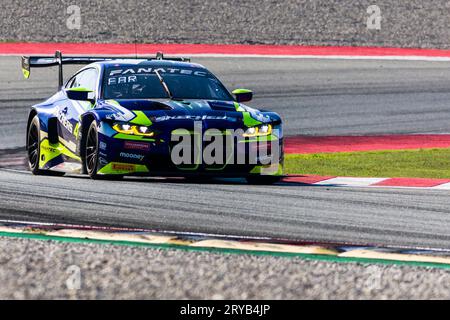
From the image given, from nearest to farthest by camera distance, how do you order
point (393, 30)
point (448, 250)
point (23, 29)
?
point (448, 250), point (23, 29), point (393, 30)

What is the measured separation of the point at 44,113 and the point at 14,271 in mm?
Result: 6251

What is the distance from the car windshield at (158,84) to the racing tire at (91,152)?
579 millimetres

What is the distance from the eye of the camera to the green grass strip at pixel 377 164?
1339cm

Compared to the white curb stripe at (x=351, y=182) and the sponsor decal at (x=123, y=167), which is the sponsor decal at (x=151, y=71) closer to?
the sponsor decal at (x=123, y=167)

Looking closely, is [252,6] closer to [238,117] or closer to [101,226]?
[238,117]

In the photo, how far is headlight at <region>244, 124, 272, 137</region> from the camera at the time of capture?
1117 cm

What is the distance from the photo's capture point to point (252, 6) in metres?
32.1

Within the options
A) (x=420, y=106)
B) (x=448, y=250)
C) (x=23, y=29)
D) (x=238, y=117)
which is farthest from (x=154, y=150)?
(x=23, y=29)

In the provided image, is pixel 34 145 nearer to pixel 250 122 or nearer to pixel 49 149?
pixel 49 149

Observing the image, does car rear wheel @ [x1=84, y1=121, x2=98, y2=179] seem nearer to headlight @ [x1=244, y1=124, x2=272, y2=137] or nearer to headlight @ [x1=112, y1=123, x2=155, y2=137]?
headlight @ [x1=112, y1=123, x2=155, y2=137]

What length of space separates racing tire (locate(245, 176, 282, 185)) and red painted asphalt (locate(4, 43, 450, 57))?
1494 cm

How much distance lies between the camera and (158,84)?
1205cm

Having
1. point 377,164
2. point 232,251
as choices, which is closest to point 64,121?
point 377,164

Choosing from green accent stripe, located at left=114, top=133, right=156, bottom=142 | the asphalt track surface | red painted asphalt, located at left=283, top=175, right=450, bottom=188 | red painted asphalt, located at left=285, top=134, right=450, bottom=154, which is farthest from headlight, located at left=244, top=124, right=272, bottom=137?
red painted asphalt, located at left=285, top=134, right=450, bottom=154
